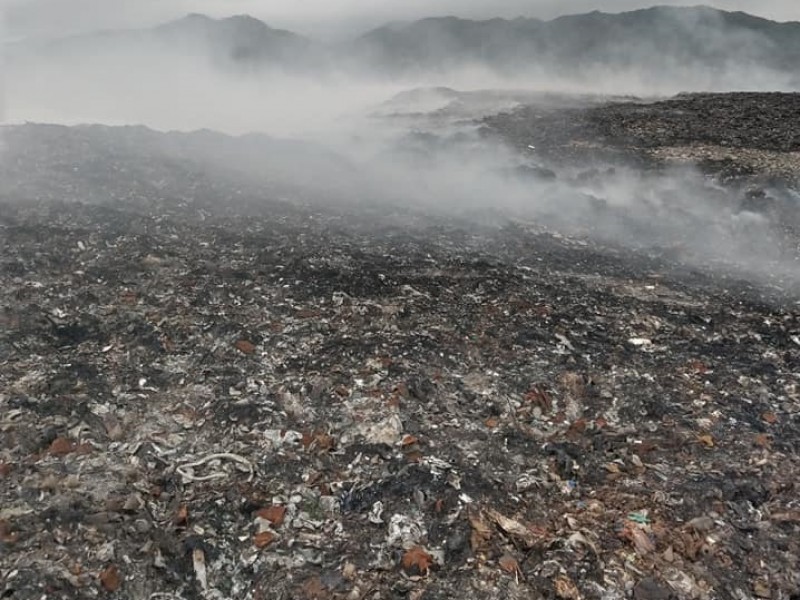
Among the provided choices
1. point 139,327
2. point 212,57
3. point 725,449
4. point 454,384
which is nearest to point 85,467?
point 139,327

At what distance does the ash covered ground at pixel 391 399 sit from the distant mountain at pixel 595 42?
5492 centimetres

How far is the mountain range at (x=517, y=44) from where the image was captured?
66.7 meters

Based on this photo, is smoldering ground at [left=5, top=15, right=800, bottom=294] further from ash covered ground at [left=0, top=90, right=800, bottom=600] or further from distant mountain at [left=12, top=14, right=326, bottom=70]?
distant mountain at [left=12, top=14, right=326, bottom=70]

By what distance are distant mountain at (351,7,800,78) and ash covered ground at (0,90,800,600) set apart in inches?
2162

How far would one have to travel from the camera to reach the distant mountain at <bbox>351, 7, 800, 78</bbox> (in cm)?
6538

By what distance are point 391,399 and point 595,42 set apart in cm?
9439

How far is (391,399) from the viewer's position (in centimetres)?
614

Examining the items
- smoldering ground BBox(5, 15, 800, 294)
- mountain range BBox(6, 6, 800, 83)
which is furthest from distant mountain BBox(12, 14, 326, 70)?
smoldering ground BBox(5, 15, 800, 294)

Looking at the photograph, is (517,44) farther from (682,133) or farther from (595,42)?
(682,133)

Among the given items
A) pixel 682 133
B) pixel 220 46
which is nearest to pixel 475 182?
pixel 682 133

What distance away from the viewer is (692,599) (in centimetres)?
411

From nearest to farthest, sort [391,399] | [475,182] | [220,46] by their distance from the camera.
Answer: [391,399], [475,182], [220,46]

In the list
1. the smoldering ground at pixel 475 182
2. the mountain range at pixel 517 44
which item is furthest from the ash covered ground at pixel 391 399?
the mountain range at pixel 517 44

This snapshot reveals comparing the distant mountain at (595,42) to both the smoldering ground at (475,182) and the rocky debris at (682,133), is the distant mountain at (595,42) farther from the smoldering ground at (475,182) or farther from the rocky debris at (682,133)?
the smoldering ground at (475,182)
